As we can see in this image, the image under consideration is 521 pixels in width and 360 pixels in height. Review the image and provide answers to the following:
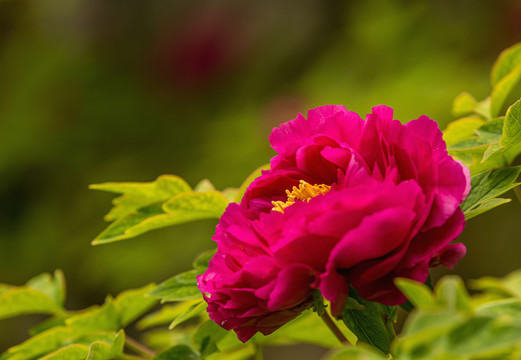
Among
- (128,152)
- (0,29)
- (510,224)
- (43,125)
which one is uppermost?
(0,29)

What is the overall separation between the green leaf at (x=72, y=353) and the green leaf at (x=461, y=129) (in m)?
0.40

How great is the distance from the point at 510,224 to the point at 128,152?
1699 millimetres

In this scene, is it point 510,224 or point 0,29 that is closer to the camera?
point 510,224

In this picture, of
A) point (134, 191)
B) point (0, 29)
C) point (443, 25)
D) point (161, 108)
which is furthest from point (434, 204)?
point (0, 29)

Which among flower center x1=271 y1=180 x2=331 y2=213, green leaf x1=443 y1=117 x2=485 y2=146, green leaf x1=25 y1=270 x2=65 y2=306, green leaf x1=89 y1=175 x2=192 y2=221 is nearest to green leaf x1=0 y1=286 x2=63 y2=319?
green leaf x1=25 y1=270 x2=65 y2=306

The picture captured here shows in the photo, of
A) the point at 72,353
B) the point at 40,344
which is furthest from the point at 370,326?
the point at 40,344

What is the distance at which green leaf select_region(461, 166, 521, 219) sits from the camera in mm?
451

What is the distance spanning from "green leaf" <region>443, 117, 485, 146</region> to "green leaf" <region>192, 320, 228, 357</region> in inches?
11.7

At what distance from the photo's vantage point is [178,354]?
607 millimetres

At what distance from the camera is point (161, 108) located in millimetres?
2887

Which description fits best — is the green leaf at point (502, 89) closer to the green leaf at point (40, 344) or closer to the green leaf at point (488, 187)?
the green leaf at point (488, 187)

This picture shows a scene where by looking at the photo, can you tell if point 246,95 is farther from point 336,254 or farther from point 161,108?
point 336,254

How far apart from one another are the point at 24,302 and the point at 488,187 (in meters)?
0.54

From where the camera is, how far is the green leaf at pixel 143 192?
2.08 ft
